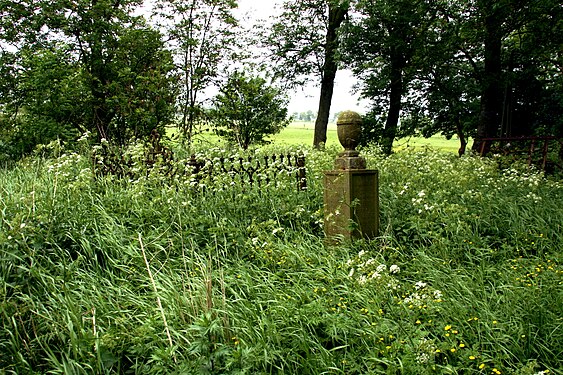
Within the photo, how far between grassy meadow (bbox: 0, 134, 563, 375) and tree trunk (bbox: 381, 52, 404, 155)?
8.92 meters

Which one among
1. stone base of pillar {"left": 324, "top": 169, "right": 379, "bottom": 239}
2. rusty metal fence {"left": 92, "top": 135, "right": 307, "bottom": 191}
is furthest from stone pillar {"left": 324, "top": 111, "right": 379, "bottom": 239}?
rusty metal fence {"left": 92, "top": 135, "right": 307, "bottom": 191}

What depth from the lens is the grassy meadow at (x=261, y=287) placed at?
2514 millimetres

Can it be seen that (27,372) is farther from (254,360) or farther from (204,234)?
(204,234)

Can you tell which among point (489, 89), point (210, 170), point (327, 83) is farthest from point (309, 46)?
point (210, 170)

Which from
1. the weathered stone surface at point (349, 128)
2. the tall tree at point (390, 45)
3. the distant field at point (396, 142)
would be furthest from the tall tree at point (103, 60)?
the weathered stone surface at point (349, 128)

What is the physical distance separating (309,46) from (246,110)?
400 centimetres

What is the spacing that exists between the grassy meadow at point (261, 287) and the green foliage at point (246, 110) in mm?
7977

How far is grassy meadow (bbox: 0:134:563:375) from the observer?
99.0 inches

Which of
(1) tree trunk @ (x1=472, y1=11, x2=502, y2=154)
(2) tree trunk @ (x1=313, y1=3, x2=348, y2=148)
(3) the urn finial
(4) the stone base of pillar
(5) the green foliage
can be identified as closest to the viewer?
(4) the stone base of pillar

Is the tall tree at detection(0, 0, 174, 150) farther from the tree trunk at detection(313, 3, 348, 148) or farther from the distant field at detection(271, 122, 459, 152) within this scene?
the tree trunk at detection(313, 3, 348, 148)

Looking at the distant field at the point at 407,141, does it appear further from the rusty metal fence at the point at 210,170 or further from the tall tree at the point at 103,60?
the rusty metal fence at the point at 210,170

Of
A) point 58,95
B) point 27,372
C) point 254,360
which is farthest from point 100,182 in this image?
point 58,95

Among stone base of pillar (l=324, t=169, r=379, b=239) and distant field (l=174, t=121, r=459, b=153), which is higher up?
distant field (l=174, t=121, r=459, b=153)

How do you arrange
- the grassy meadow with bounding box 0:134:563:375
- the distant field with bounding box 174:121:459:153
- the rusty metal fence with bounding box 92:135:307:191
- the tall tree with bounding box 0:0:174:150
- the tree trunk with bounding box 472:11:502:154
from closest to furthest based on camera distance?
1. the grassy meadow with bounding box 0:134:563:375
2. the rusty metal fence with bounding box 92:135:307:191
3. the tall tree with bounding box 0:0:174:150
4. the tree trunk with bounding box 472:11:502:154
5. the distant field with bounding box 174:121:459:153
